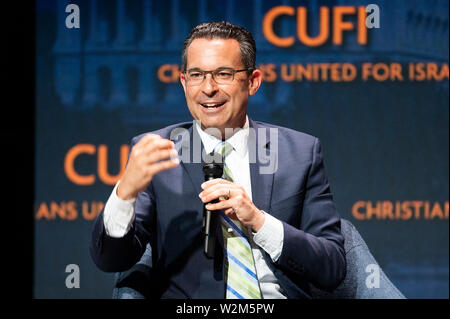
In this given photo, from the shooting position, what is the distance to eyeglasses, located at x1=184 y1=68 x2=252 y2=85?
207cm

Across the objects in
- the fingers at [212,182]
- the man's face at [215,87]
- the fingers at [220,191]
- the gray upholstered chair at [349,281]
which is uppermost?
the man's face at [215,87]

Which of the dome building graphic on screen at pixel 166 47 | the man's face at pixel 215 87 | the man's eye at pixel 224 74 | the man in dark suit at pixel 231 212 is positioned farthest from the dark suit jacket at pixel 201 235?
the dome building graphic on screen at pixel 166 47

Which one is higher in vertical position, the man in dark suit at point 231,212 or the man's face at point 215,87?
the man's face at point 215,87

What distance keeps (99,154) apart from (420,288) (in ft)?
8.01

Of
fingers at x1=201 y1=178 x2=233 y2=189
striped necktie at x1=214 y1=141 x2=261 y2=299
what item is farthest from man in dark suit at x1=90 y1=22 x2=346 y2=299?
fingers at x1=201 y1=178 x2=233 y2=189

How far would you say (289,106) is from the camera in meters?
3.92

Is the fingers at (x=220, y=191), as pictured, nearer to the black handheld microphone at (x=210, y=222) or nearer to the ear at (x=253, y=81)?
the black handheld microphone at (x=210, y=222)

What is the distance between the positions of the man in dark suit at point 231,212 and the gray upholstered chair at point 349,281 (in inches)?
2.1

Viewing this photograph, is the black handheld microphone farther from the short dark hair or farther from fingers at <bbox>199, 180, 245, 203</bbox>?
the short dark hair

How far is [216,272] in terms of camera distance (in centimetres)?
201

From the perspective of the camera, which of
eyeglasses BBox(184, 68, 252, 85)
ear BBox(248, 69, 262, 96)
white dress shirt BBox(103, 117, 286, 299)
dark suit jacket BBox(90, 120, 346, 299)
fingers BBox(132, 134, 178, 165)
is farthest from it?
ear BBox(248, 69, 262, 96)

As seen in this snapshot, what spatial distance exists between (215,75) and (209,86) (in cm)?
6

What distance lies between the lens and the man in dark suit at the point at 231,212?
191 centimetres

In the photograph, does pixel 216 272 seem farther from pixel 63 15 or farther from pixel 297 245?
pixel 63 15
